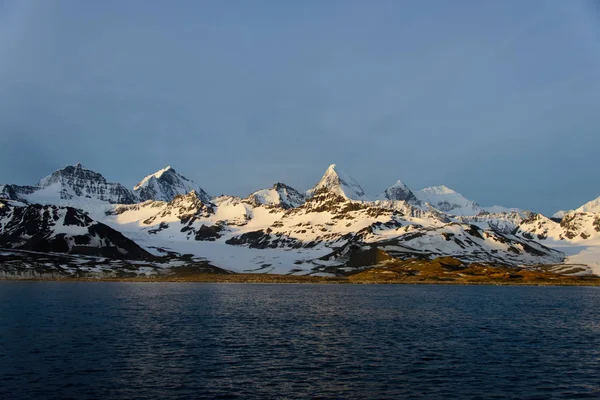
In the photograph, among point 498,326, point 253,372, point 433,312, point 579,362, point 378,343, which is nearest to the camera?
point 253,372

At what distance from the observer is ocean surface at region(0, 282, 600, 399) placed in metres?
50.9

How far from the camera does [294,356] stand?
67938 millimetres

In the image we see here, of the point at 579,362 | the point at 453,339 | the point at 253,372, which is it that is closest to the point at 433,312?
the point at 453,339

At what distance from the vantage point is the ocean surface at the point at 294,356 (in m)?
50.9

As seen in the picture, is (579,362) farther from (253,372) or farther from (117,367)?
(117,367)

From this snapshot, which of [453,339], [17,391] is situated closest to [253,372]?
[17,391]

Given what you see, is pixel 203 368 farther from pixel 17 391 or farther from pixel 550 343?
pixel 550 343

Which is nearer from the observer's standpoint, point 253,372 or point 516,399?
point 516,399

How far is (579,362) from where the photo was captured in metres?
65.6

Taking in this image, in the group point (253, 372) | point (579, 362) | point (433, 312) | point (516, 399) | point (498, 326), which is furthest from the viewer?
point (433, 312)

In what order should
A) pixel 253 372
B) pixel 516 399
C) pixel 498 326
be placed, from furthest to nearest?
pixel 498 326, pixel 253 372, pixel 516 399

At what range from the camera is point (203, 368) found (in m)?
60.5

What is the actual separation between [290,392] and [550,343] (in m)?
49.2

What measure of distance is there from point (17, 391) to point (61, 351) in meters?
21.2
